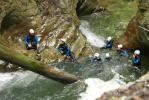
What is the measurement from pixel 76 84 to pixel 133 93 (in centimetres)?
608

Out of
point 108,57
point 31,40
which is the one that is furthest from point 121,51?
point 31,40

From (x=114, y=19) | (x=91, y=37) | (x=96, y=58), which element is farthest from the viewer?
Answer: (x=114, y=19)

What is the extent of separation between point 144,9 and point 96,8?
1295cm

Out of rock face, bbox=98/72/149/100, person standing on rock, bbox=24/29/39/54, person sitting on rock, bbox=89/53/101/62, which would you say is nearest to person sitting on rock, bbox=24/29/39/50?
person standing on rock, bbox=24/29/39/54

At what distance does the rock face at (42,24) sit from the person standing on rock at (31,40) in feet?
1.12

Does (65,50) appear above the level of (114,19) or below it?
above

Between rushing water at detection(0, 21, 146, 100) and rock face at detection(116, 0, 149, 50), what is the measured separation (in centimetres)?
107

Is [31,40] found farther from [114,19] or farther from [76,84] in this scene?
[114,19]

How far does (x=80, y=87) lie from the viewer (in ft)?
39.2

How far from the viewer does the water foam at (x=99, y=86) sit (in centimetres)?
1101

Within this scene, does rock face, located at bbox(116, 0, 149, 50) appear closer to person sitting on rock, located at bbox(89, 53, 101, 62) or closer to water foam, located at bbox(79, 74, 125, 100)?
person sitting on rock, located at bbox(89, 53, 101, 62)

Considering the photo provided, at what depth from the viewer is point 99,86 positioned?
1200 centimetres

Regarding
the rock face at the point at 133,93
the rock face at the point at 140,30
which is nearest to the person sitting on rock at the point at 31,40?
the rock face at the point at 140,30

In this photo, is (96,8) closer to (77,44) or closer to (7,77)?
(77,44)
